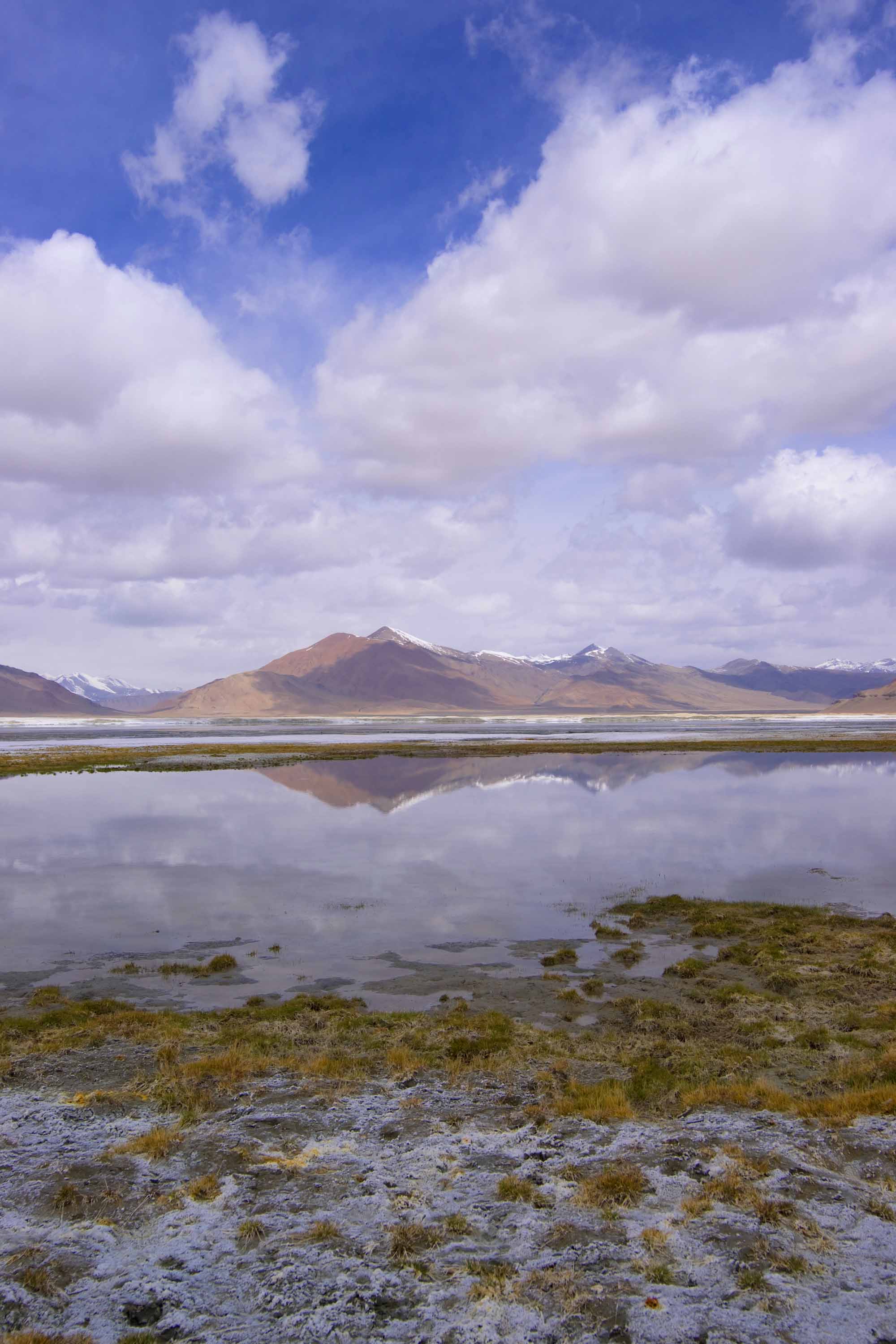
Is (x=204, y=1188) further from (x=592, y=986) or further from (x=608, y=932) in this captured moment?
(x=608, y=932)

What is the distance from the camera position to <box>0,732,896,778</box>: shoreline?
67.0 metres

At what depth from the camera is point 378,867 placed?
1011 inches

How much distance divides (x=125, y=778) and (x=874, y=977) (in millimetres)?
50635

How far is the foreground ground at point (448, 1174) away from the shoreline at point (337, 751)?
174ft

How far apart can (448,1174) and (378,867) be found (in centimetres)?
1729

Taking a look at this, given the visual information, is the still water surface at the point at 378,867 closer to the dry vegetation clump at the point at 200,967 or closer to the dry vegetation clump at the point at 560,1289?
the dry vegetation clump at the point at 200,967

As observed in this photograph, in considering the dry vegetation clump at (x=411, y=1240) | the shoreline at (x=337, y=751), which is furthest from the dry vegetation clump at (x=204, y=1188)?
the shoreline at (x=337, y=751)

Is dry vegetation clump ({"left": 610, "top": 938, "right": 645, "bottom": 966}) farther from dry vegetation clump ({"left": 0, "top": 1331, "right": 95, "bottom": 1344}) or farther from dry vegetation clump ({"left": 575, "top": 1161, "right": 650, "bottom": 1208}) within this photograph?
dry vegetation clump ({"left": 0, "top": 1331, "right": 95, "bottom": 1344})

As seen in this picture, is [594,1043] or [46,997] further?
[46,997]

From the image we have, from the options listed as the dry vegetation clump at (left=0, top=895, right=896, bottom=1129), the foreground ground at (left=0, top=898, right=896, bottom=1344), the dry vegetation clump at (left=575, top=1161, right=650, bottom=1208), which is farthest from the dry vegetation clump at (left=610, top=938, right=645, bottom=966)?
the dry vegetation clump at (left=575, top=1161, right=650, bottom=1208)

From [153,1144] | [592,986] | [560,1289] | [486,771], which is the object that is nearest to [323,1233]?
[560,1289]

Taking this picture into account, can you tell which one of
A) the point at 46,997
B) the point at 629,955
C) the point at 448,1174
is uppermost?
the point at 448,1174

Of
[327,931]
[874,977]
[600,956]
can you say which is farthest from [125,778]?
[874,977]

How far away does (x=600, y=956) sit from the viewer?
1723cm
